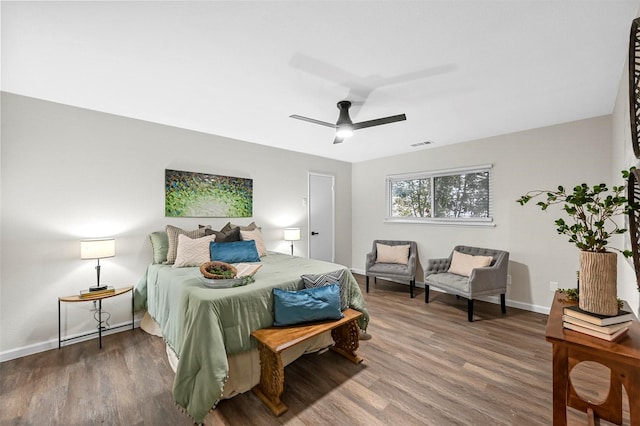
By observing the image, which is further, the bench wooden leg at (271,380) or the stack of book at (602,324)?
the bench wooden leg at (271,380)

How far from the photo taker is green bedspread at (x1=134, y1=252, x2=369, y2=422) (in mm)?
1735

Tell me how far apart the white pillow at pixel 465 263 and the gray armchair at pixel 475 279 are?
7 cm

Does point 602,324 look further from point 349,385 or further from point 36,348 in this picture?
point 36,348

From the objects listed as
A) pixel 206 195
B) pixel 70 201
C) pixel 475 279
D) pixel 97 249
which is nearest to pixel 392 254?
pixel 475 279

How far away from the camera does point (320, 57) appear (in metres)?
1.98

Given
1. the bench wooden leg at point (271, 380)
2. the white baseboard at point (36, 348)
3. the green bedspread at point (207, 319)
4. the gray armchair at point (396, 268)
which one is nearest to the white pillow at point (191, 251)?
the green bedspread at point (207, 319)

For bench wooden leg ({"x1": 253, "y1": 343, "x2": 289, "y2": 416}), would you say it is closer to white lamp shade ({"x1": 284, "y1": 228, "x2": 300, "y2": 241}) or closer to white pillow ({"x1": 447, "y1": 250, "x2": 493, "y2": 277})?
white lamp shade ({"x1": 284, "y1": 228, "x2": 300, "y2": 241})

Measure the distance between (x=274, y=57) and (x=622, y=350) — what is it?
2542 millimetres

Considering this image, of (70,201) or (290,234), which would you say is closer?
(70,201)

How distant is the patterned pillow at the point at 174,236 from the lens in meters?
3.14

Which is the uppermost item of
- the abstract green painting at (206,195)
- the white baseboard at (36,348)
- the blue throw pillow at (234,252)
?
the abstract green painting at (206,195)

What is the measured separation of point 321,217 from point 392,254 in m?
1.58

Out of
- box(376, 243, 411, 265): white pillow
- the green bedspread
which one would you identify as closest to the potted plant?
the green bedspread

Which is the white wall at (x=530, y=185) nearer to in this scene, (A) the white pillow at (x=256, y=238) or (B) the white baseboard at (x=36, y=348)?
(A) the white pillow at (x=256, y=238)
